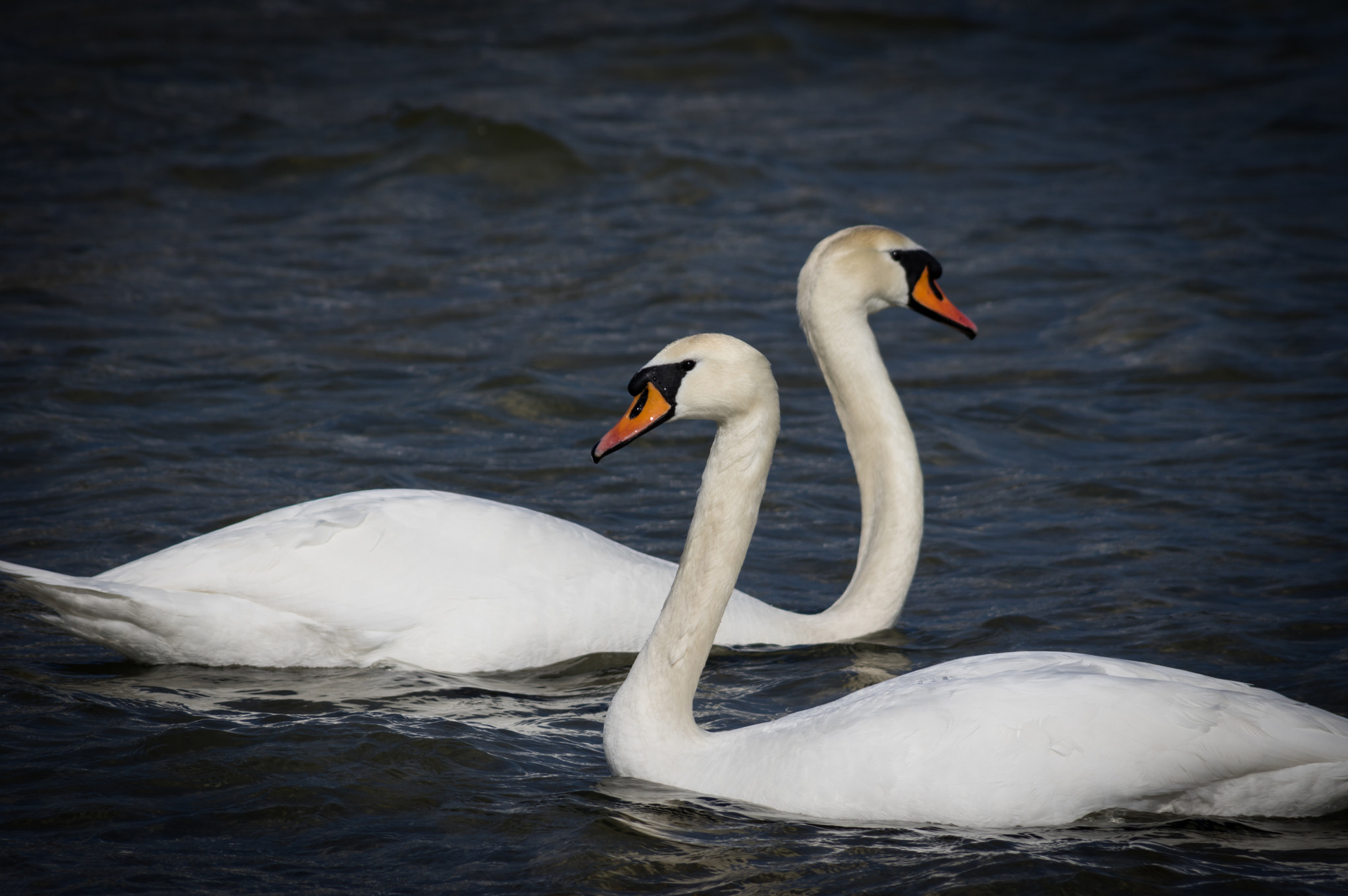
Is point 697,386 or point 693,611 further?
point 693,611

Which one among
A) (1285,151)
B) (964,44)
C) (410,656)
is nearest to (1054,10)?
(964,44)

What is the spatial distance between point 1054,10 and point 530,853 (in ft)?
63.2

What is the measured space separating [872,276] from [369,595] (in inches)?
101

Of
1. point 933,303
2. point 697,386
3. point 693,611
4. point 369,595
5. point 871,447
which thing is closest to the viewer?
point 697,386

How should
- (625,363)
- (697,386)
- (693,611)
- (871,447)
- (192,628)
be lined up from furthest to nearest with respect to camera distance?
(625,363)
(871,447)
(192,628)
(693,611)
(697,386)

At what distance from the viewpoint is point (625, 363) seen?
9828 mm

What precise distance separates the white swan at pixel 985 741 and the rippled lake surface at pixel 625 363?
0.32 feet

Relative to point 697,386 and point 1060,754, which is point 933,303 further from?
point 1060,754

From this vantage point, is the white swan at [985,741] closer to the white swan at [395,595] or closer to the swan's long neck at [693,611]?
the swan's long neck at [693,611]

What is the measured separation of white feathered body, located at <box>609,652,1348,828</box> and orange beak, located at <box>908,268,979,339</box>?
2.67m

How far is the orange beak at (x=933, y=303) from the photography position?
21.5 ft

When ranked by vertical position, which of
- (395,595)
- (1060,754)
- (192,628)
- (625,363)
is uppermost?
(625,363)

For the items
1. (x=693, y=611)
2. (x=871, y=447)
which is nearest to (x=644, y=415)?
(x=693, y=611)

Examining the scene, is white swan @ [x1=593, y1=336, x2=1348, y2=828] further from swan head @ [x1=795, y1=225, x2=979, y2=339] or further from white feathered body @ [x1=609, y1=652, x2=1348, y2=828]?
swan head @ [x1=795, y1=225, x2=979, y2=339]
